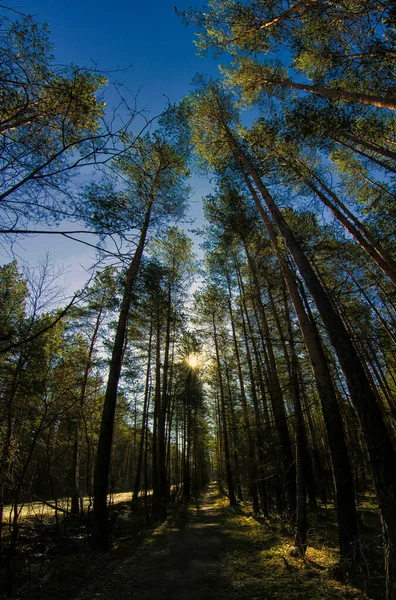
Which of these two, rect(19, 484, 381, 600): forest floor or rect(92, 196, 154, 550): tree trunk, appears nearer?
rect(19, 484, 381, 600): forest floor

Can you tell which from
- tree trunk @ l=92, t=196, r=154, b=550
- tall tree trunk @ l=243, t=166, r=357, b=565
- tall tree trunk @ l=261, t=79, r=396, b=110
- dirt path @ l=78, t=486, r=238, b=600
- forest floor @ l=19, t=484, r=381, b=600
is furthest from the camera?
tree trunk @ l=92, t=196, r=154, b=550

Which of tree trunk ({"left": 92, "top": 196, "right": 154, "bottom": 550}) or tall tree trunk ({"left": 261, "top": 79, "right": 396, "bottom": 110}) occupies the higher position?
tall tree trunk ({"left": 261, "top": 79, "right": 396, "bottom": 110})

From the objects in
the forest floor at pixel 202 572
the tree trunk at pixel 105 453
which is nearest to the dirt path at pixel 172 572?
the forest floor at pixel 202 572

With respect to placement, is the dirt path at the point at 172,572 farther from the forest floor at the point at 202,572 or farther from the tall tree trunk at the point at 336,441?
the tall tree trunk at the point at 336,441

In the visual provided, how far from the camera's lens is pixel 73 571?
5.14 metres

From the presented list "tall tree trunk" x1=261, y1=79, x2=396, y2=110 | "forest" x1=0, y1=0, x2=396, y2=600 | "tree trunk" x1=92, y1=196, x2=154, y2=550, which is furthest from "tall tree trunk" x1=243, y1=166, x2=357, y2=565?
"tall tree trunk" x1=261, y1=79, x2=396, y2=110

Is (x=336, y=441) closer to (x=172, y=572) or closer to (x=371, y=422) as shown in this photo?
(x=371, y=422)

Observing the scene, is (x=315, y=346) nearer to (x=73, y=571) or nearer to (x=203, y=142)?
(x=73, y=571)

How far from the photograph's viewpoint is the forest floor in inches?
164

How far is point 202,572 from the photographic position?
5.52m

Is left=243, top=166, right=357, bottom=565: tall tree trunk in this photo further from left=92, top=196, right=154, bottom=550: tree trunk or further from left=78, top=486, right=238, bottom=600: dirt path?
left=92, top=196, right=154, bottom=550: tree trunk

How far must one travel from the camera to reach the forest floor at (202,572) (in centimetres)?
418

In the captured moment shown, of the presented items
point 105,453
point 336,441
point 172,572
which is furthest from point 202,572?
point 336,441

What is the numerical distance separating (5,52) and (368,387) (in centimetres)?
533
